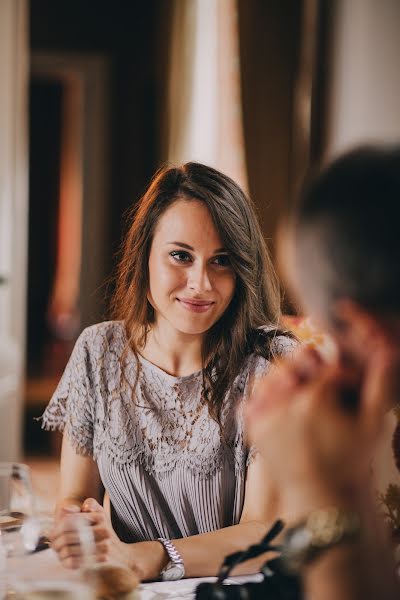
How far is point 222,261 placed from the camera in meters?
1.28

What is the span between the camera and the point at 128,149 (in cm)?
562

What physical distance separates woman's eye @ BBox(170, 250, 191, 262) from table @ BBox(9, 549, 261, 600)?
546 mm

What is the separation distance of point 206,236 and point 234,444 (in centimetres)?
39

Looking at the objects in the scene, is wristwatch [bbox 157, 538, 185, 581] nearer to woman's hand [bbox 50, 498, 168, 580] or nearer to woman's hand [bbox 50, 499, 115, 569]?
woman's hand [bbox 50, 498, 168, 580]

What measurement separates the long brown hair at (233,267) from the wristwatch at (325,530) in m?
0.80

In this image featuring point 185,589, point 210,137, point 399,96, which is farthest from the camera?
point 210,137

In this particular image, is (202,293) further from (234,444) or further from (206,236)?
(234,444)

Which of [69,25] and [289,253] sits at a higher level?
[69,25]

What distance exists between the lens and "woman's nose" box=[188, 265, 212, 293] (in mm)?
1240

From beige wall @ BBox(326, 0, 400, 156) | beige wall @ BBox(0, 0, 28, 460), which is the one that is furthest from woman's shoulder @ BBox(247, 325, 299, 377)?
beige wall @ BBox(0, 0, 28, 460)

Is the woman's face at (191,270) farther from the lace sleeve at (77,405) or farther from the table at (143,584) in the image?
the table at (143,584)

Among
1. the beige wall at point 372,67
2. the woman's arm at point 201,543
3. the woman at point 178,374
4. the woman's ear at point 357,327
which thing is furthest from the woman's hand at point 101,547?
the beige wall at point 372,67

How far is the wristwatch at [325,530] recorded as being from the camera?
1.60 ft

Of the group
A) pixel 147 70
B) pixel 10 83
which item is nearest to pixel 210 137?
pixel 10 83
